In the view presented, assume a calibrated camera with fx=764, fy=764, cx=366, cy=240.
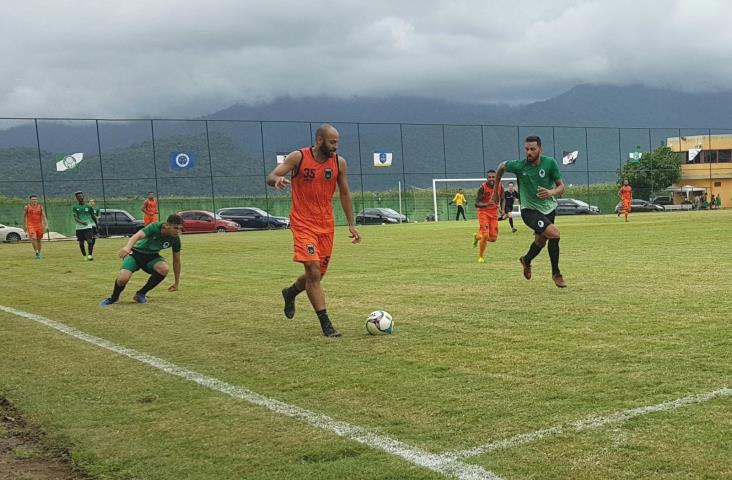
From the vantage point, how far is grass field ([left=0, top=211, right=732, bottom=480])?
3.71 meters

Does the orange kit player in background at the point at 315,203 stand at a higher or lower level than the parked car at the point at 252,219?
higher

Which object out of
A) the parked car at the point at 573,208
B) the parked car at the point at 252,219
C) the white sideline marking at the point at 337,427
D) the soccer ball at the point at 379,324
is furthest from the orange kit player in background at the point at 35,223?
the parked car at the point at 573,208

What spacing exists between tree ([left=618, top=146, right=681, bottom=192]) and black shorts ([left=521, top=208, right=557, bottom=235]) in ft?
213

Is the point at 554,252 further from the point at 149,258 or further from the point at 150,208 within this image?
the point at 150,208

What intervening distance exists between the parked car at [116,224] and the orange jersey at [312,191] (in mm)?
38182

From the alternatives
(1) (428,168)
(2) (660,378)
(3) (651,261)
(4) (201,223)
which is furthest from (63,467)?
(1) (428,168)

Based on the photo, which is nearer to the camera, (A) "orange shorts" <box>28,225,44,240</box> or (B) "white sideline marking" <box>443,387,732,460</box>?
(B) "white sideline marking" <box>443,387,732,460</box>

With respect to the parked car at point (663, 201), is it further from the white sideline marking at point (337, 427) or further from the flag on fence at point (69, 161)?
the white sideline marking at point (337, 427)

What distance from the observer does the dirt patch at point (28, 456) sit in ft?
12.6

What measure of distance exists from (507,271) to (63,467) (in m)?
9.64

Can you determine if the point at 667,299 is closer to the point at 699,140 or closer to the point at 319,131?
the point at 319,131

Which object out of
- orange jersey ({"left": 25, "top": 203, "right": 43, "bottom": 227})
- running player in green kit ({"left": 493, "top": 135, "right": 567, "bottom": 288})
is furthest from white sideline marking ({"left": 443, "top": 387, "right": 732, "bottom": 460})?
orange jersey ({"left": 25, "top": 203, "right": 43, "bottom": 227})

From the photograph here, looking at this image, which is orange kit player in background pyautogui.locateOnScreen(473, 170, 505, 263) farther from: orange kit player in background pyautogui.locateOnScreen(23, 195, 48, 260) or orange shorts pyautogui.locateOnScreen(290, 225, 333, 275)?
orange kit player in background pyautogui.locateOnScreen(23, 195, 48, 260)

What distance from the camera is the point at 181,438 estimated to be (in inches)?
166
